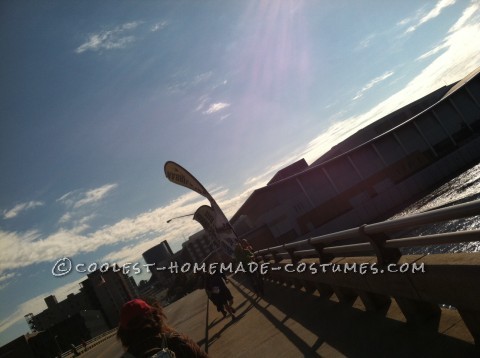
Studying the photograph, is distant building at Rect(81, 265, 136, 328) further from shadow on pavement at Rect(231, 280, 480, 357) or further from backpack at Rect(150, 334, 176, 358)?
backpack at Rect(150, 334, 176, 358)

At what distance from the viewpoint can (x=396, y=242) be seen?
457 cm

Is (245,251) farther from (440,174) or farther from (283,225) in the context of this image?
(440,174)

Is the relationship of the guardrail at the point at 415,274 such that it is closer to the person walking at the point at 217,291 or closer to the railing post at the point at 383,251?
the railing post at the point at 383,251

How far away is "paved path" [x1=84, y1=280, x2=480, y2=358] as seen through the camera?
13.0 feet

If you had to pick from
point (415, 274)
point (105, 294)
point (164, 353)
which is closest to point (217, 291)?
point (415, 274)

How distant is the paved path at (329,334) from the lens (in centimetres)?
396

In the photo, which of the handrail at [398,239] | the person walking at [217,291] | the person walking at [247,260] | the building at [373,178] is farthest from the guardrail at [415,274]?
the building at [373,178]

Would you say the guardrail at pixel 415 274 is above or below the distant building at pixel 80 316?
below

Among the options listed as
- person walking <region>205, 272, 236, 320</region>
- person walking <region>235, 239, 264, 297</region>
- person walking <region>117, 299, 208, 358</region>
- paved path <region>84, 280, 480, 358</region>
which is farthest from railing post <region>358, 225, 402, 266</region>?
person walking <region>235, 239, 264, 297</region>

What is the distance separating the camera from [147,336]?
100.0 inches

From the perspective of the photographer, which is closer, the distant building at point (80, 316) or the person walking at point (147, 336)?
the person walking at point (147, 336)

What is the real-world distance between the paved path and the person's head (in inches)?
114

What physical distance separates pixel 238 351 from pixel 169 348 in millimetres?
4952

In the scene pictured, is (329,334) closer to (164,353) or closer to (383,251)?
(383,251)
